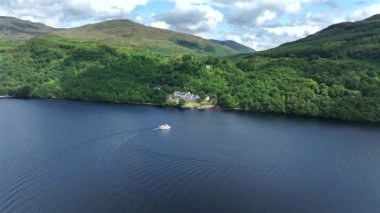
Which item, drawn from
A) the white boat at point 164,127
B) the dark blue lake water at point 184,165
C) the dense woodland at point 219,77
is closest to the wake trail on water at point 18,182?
the dark blue lake water at point 184,165

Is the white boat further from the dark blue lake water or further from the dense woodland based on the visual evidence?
the dense woodland

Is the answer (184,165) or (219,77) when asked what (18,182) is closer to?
(184,165)

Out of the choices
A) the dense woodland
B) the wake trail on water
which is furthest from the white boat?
the dense woodland

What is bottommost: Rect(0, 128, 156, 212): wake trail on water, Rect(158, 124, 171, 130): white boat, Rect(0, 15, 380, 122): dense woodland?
Rect(0, 128, 156, 212): wake trail on water

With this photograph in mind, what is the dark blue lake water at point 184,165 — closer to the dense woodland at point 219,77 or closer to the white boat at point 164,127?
the white boat at point 164,127

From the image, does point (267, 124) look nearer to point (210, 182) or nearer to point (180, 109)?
point (180, 109)

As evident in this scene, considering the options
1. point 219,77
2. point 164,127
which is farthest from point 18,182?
point 219,77
